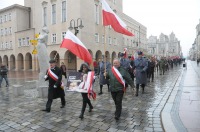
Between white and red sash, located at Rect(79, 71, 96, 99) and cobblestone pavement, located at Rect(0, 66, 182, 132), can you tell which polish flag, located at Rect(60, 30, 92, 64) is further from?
cobblestone pavement, located at Rect(0, 66, 182, 132)

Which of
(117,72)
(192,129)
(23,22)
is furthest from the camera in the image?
(23,22)

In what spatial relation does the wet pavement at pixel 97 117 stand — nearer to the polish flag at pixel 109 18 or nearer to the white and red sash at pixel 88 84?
the white and red sash at pixel 88 84

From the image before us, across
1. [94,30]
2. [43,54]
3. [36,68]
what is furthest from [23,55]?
[43,54]

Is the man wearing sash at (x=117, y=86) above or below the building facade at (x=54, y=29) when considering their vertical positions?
below

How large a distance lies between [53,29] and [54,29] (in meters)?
0.26

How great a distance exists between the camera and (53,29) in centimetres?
3391

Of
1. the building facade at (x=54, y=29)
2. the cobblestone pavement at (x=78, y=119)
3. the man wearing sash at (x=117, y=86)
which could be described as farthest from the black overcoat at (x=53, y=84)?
the building facade at (x=54, y=29)

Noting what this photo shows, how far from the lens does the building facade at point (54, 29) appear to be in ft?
104

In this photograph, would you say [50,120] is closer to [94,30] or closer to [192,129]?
[192,129]

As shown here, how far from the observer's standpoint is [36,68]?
37875 millimetres

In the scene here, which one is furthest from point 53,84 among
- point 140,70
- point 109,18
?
point 140,70

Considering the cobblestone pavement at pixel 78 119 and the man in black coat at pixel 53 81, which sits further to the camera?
the man in black coat at pixel 53 81

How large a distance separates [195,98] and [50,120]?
6.03m

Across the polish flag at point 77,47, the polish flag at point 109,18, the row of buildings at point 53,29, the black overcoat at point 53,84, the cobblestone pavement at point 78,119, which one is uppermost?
the row of buildings at point 53,29
